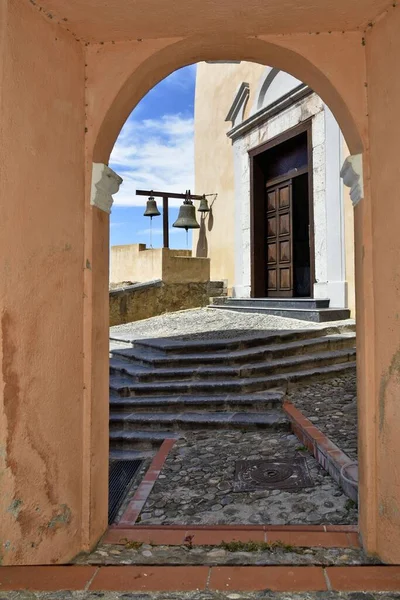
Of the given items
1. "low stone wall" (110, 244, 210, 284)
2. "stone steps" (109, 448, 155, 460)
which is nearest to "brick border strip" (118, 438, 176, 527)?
"stone steps" (109, 448, 155, 460)

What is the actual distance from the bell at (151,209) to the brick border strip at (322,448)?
948 centimetres

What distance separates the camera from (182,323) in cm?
876

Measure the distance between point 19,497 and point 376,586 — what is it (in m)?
1.62

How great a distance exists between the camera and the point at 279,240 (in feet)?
32.4

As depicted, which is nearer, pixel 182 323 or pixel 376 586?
pixel 376 586

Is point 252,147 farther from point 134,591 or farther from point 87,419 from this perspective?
point 134,591

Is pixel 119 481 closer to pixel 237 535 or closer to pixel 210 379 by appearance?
pixel 237 535

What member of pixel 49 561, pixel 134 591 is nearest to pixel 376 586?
pixel 134 591

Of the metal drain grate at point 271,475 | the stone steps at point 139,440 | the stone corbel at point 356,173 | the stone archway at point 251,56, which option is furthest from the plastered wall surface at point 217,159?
the stone corbel at point 356,173

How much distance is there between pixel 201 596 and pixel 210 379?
3606mm

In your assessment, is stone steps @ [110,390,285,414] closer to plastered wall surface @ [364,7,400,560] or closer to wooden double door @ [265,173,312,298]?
plastered wall surface @ [364,7,400,560]

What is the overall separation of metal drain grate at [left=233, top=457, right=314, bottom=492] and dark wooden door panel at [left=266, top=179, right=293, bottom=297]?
6.10 meters

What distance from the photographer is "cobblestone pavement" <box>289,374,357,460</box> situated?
3902 mm

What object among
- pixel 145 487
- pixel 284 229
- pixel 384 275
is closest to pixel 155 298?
pixel 284 229
